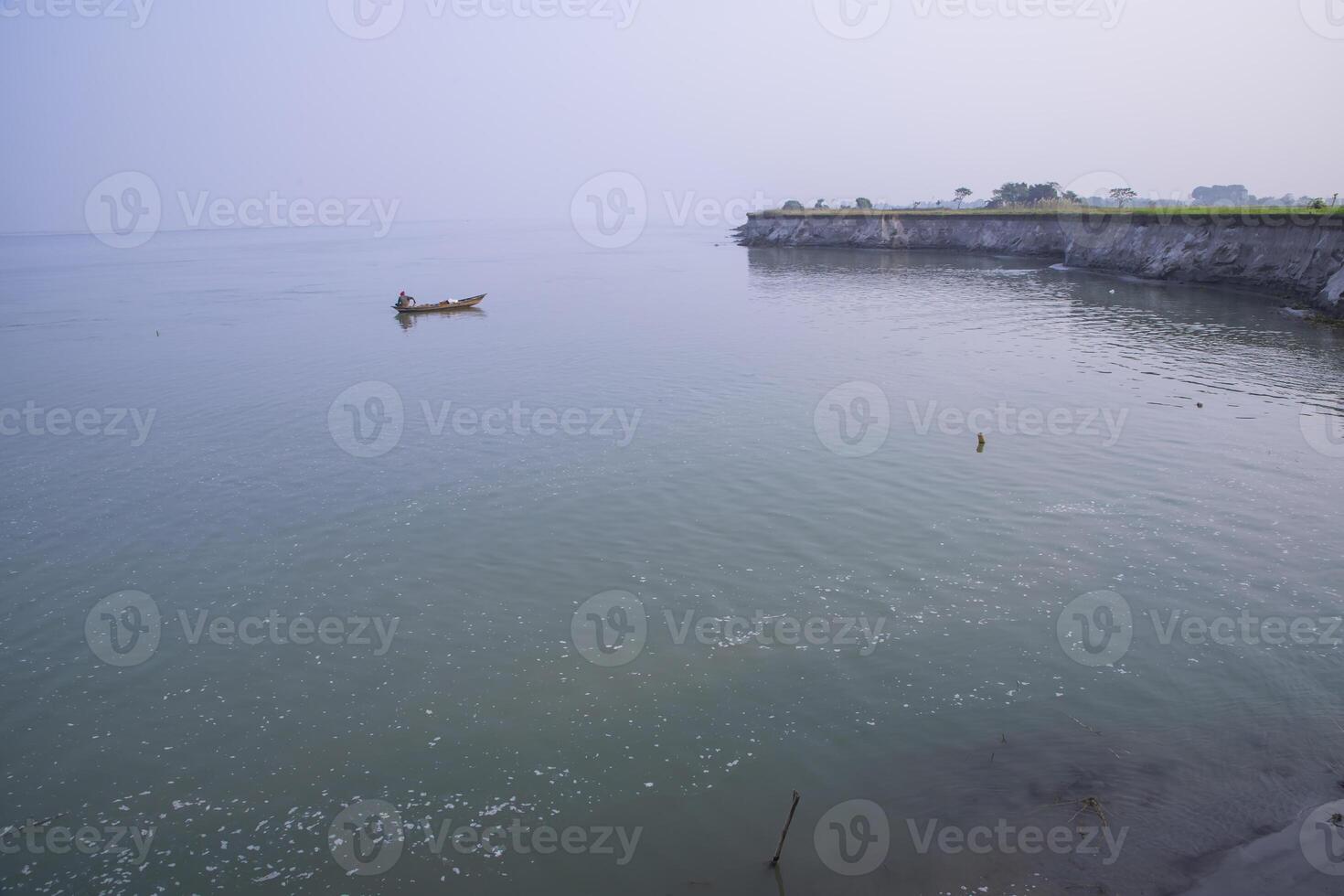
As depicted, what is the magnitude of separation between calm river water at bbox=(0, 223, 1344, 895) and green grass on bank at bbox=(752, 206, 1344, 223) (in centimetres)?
2590

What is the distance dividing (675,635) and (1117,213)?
86.5m

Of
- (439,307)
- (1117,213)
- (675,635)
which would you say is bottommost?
(675,635)

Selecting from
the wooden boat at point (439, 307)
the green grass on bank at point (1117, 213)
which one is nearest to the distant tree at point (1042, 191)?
the green grass on bank at point (1117, 213)

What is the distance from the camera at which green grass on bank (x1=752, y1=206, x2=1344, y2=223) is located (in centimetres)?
5269

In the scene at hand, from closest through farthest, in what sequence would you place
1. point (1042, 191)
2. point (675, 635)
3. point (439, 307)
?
point (675, 635) → point (439, 307) → point (1042, 191)

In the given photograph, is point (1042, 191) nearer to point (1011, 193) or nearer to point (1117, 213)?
point (1011, 193)

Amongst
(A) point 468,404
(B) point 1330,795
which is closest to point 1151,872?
(B) point 1330,795

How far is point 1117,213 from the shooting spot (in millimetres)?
81188

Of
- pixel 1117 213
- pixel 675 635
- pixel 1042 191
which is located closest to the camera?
pixel 675 635

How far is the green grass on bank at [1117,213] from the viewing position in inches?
2074

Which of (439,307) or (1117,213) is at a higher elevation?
(1117,213)

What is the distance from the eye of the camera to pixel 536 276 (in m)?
94.8

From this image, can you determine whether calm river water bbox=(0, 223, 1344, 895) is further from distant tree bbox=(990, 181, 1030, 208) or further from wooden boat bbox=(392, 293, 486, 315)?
distant tree bbox=(990, 181, 1030, 208)

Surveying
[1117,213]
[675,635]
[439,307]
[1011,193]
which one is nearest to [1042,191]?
[1011,193]
